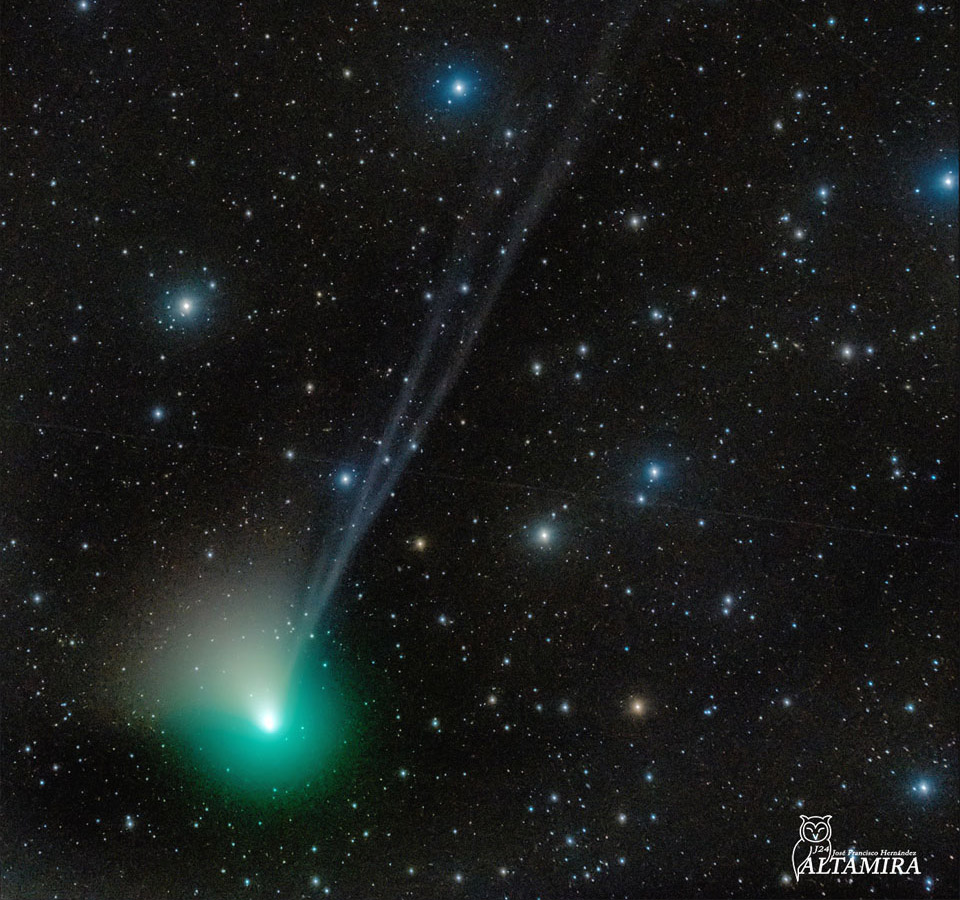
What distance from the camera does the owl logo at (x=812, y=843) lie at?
586mm

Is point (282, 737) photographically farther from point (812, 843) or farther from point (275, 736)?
point (812, 843)

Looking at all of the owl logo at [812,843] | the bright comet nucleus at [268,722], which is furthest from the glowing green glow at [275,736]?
the owl logo at [812,843]

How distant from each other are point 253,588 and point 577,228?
343mm

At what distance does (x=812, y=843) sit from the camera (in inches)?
23.1

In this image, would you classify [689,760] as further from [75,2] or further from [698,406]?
[75,2]

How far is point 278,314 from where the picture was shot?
547mm

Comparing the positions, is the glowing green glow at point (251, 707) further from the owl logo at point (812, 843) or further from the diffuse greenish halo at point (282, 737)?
the owl logo at point (812, 843)

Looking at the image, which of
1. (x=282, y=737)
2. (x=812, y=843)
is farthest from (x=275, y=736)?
(x=812, y=843)

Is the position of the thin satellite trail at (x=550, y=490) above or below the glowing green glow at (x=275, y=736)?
above

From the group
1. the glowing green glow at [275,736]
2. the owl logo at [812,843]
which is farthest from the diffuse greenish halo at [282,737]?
the owl logo at [812,843]

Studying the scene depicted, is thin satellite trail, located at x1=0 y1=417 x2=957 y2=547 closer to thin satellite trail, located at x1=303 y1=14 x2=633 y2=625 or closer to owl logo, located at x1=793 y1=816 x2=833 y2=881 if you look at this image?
thin satellite trail, located at x1=303 y1=14 x2=633 y2=625

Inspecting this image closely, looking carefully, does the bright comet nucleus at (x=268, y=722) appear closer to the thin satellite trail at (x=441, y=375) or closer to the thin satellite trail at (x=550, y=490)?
the thin satellite trail at (x=441, y=375)

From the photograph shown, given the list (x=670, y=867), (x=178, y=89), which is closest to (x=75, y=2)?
(x=178, y=89)

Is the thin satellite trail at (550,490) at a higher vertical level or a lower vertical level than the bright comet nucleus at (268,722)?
higher
